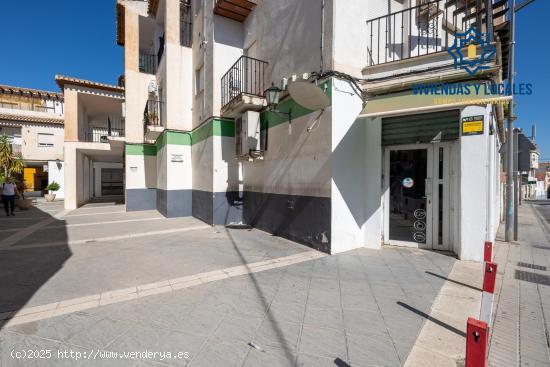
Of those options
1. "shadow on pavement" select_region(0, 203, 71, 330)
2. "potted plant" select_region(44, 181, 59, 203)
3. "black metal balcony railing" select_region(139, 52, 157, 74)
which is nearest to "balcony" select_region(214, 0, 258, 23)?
"black metal balcony railing" select_region(139, 52, 157, 74)

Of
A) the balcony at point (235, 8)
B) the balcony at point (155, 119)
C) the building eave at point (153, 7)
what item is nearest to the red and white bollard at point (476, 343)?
the balcony at point (235, 8)

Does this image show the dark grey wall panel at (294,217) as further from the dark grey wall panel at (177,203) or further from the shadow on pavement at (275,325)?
the dark grey wall panel at (177,203)

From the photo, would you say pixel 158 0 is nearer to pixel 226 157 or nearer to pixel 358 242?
pixel 226 157

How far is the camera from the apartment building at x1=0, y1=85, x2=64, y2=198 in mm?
22766

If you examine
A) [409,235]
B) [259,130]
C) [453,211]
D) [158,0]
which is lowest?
[409,235]

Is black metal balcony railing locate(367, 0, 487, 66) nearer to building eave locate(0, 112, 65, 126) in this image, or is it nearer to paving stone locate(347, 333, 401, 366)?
paving stone locate(347, 333, 401, 366)

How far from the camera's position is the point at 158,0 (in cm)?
1327

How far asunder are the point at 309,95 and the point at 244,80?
3.86 meters

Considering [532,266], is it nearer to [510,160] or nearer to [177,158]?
[510,160]

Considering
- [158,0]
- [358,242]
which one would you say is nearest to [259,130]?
[358,242]

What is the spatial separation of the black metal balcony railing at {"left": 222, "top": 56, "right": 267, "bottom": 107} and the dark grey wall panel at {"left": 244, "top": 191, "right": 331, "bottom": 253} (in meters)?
3.38

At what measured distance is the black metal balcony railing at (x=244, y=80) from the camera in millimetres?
8547

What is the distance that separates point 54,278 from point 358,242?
5.93 m

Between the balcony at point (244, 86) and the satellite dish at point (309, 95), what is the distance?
2.28 metres
